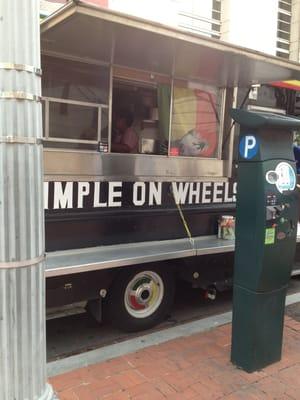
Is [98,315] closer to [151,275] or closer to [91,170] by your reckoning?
[151,275]

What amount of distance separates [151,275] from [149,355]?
0.95 meters

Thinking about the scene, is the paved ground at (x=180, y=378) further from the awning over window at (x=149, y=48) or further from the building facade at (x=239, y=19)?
the building facade at (x=239, y=19)

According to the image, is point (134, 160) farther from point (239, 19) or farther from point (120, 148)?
point (239, 19)

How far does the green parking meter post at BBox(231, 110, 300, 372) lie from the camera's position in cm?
315

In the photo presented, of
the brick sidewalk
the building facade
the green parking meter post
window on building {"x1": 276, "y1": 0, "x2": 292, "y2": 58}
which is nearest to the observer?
the brick sidewalk

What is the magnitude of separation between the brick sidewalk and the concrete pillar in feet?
40.0

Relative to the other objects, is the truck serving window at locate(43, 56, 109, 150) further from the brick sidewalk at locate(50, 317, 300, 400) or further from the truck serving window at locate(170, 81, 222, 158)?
the brick sidewalk at locate(50, 317, 300, 400)

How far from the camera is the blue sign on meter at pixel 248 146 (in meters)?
3.15

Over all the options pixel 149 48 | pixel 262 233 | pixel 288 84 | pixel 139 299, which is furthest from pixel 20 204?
pixel 288 84

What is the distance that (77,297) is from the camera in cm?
386

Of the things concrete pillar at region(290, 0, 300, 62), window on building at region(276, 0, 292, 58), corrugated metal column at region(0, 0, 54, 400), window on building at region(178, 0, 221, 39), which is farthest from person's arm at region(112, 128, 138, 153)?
concrete pillar at region(290, 0, 300, 62)

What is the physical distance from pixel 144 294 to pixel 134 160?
139cm

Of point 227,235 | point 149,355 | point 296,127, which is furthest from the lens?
point 227,235

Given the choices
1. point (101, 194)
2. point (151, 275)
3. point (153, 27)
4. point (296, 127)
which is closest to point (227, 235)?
point (151, 275)
